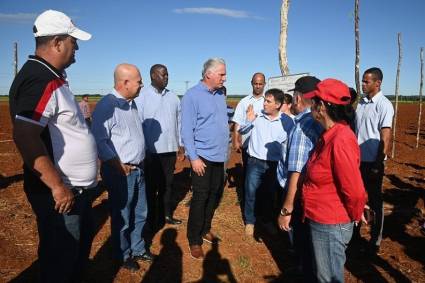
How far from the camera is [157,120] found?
5.07 meters

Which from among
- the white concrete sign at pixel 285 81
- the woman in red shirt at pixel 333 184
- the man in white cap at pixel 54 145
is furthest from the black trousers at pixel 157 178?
the woman in red shirt at pixel 333 184

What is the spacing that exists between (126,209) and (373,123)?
3207 millimetres

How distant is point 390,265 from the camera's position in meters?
4.15

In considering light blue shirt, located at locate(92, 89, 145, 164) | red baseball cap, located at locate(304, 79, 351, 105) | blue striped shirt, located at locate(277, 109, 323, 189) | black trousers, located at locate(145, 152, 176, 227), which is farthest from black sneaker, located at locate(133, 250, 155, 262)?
red baseball cap, located at locate(304, 79, 351, 105)

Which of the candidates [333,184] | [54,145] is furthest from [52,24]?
[333,184]

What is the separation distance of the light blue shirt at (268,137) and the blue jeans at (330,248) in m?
2.36

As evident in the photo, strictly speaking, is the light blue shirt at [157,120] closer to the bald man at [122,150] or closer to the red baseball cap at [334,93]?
the bald man at [122,150]

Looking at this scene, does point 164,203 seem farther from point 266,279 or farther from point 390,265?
point 390,265

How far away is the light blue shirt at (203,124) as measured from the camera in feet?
13.1

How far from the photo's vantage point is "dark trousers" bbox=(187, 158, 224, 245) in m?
4.21

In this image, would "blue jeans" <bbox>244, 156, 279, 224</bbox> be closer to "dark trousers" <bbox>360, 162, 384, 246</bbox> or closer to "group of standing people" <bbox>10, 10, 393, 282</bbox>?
"group of standing people" <bbox>10, 10, 393, 282</bbox>

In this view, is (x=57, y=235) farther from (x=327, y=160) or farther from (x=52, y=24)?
(x=327, y=160)

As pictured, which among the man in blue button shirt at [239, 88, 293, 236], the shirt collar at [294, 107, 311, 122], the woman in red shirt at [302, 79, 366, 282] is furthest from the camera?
the man in blue button shirt at [239, 88, 293, 236]

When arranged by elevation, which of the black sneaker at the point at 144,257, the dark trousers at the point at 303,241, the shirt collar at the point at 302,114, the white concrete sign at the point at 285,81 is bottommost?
the black sneaker at the point at 144,257
